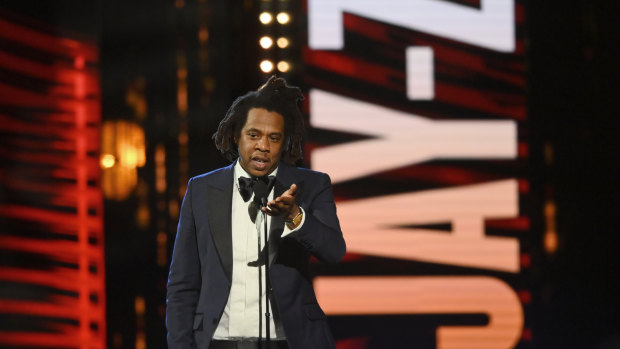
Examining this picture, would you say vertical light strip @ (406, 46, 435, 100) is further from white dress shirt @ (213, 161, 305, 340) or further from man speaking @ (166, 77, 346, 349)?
white dress shirt @ (213, 161, 305, 340)

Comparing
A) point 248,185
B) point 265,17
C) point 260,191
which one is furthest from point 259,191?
point 265,17

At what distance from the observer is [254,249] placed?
2.13 meters

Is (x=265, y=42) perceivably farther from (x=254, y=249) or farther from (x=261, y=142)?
(x=254, y=249)

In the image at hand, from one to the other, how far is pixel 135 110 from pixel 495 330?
2615 millimetres

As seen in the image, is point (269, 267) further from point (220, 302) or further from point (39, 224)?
point (39, 224)

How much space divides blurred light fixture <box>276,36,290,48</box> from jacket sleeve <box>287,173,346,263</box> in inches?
90.1

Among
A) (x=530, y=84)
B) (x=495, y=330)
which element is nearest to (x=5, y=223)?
(x=495, y=330)

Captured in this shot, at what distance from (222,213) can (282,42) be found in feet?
7.91

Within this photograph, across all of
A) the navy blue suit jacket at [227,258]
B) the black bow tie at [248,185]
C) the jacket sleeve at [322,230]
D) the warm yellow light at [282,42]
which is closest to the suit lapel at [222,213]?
the navy blue suit jacket at [227,258]

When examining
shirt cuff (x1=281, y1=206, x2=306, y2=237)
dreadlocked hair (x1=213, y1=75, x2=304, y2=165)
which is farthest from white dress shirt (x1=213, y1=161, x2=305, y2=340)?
dreadlocked hair (x1=213, y1=75, x2=304, y2=165)

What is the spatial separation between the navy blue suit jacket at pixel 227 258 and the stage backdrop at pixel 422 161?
7.28ft

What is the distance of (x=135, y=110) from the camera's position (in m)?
4.34

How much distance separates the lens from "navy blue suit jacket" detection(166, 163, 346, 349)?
2.10 meters

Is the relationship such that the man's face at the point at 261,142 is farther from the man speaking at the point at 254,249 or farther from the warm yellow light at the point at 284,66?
the warm yellow light at the point at 284,66
